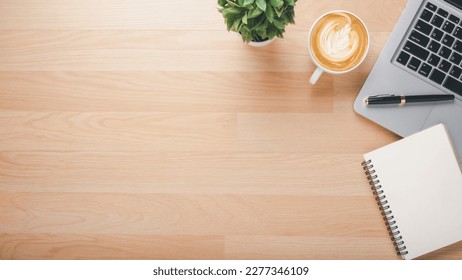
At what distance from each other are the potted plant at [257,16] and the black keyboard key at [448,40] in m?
0.31

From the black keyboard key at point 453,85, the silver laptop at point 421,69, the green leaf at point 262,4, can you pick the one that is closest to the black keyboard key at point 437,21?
the silver laptop at point 421,69

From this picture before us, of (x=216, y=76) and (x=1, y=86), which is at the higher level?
(x=216, y=76)

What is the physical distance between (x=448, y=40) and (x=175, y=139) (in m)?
0.58

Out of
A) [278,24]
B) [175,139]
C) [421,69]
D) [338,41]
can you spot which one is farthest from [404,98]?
[175,139]

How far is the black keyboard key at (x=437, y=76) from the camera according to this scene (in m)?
0.87

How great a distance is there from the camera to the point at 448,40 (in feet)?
2.84

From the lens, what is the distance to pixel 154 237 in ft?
3.04

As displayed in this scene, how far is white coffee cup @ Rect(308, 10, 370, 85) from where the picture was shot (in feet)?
2.85

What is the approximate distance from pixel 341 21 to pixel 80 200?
25.5 inches

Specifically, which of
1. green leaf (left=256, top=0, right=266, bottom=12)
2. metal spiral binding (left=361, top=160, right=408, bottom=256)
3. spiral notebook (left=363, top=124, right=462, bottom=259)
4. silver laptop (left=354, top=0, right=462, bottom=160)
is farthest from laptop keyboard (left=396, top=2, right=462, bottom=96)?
green leaf (left=256, top=0, right=266, bottom=12)

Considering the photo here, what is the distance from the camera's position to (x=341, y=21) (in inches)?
34.4

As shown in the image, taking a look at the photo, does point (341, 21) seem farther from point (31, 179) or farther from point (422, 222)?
point (31, 179)
